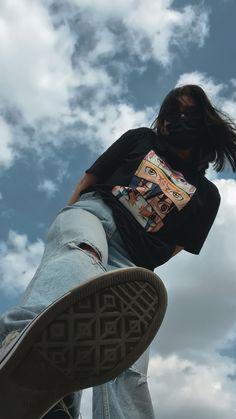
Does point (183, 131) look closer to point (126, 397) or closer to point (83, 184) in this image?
point (83, 184)

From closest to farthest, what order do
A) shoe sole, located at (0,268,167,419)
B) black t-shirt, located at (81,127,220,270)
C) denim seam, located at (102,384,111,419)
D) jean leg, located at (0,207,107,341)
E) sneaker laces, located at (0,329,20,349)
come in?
shoe sole, located at (0,268,167,419)
sneaker laces, located at (0,329,20,349)
jean leg, located at (0,207,107,341)
denim seam, located at (102,384,111,419)
black t-shirt, located at (81,127,220,270)

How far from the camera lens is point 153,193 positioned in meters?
2.84

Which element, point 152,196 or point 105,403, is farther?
point 152,196

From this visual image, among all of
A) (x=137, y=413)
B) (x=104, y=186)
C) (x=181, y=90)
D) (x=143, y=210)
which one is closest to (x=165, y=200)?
(x=143, y=210)

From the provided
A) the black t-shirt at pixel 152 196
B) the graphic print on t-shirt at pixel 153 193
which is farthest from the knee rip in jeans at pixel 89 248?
the graphic print on t-shirt at pixel 153 193

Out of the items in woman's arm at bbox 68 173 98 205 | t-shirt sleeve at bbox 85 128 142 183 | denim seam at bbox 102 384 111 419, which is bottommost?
denim seam at bbox 102 384 111 419

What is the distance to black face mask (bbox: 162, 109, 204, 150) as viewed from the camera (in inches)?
126

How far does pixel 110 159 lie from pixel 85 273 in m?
1.07

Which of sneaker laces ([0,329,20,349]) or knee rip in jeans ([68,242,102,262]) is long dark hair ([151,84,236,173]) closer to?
knee rip in jeans ([68,242,102,262])

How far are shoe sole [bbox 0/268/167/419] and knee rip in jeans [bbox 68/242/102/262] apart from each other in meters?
0.66

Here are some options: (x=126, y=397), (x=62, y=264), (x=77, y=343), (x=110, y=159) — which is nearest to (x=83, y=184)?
(x=110, y=159)

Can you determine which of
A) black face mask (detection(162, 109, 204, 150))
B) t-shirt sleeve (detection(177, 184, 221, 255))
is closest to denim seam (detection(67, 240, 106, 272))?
t-shirt sleeve (detection(177, 184, 221, 255))

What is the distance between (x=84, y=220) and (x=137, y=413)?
34.2 inches

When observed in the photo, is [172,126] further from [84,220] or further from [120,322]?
[120,322]
